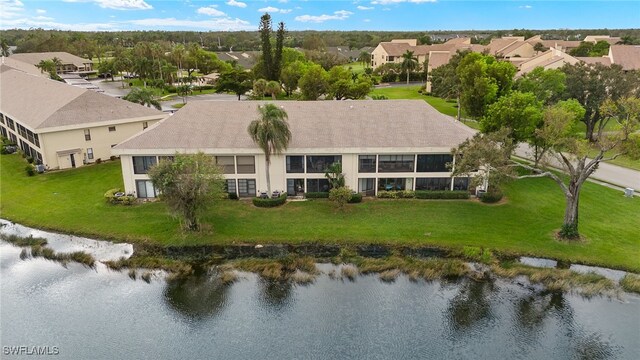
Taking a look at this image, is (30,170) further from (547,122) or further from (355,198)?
(547,122)

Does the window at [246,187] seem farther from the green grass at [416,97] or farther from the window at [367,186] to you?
the green grass at [416,97]

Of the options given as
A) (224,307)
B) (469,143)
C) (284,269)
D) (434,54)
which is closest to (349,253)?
(284,269)

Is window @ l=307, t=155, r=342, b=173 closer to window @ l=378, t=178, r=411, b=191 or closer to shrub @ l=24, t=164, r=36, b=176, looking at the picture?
window @ l=378, t=178, r=411, b=191

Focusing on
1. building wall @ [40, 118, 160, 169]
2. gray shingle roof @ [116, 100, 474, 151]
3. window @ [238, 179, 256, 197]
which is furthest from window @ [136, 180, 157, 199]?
building wall @ [40, 118, 160, 169]

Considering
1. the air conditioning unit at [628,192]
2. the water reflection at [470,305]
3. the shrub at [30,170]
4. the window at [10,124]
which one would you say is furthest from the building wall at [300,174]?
the window at [10,124]

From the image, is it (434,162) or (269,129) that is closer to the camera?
(269,129)

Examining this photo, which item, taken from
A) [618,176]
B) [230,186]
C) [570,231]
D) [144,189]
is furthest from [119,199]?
[618,176]
